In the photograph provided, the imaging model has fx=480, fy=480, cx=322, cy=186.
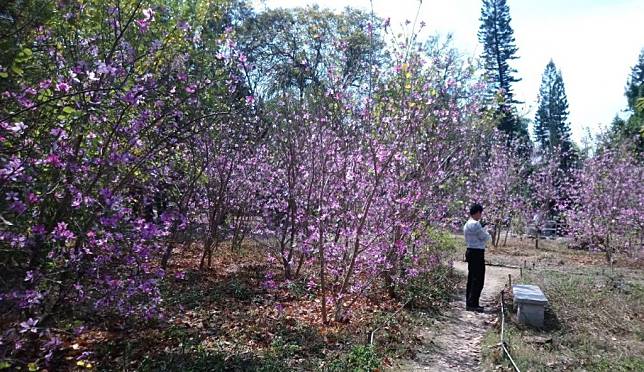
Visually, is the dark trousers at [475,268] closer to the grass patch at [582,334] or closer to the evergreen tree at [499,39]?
the grass patch at [582,334]

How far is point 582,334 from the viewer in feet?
19.1

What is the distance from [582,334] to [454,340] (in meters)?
1.58

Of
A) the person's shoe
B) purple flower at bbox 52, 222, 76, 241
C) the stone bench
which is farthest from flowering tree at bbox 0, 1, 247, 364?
the person's shoe

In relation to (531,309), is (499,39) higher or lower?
higher

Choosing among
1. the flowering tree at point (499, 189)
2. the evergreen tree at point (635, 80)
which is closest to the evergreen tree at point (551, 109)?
Answer: the evergreen tree at point (635, 80)

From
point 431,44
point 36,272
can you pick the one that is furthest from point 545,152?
point 36,272

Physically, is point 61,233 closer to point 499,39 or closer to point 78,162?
point 78,162

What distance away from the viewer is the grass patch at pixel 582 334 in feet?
16.0

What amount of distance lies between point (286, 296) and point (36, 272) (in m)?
4.85

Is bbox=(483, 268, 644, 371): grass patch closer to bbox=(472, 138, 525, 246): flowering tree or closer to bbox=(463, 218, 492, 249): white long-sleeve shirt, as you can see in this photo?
bbox=(463, 218, 492, 249): white long-sleeve shirt

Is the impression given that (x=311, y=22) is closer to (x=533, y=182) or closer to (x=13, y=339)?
(x=533, y=182)

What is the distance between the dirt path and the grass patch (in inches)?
7.8

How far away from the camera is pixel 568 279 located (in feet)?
31.1

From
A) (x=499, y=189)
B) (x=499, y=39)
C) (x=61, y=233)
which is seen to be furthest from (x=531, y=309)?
(x=499, y=39)
